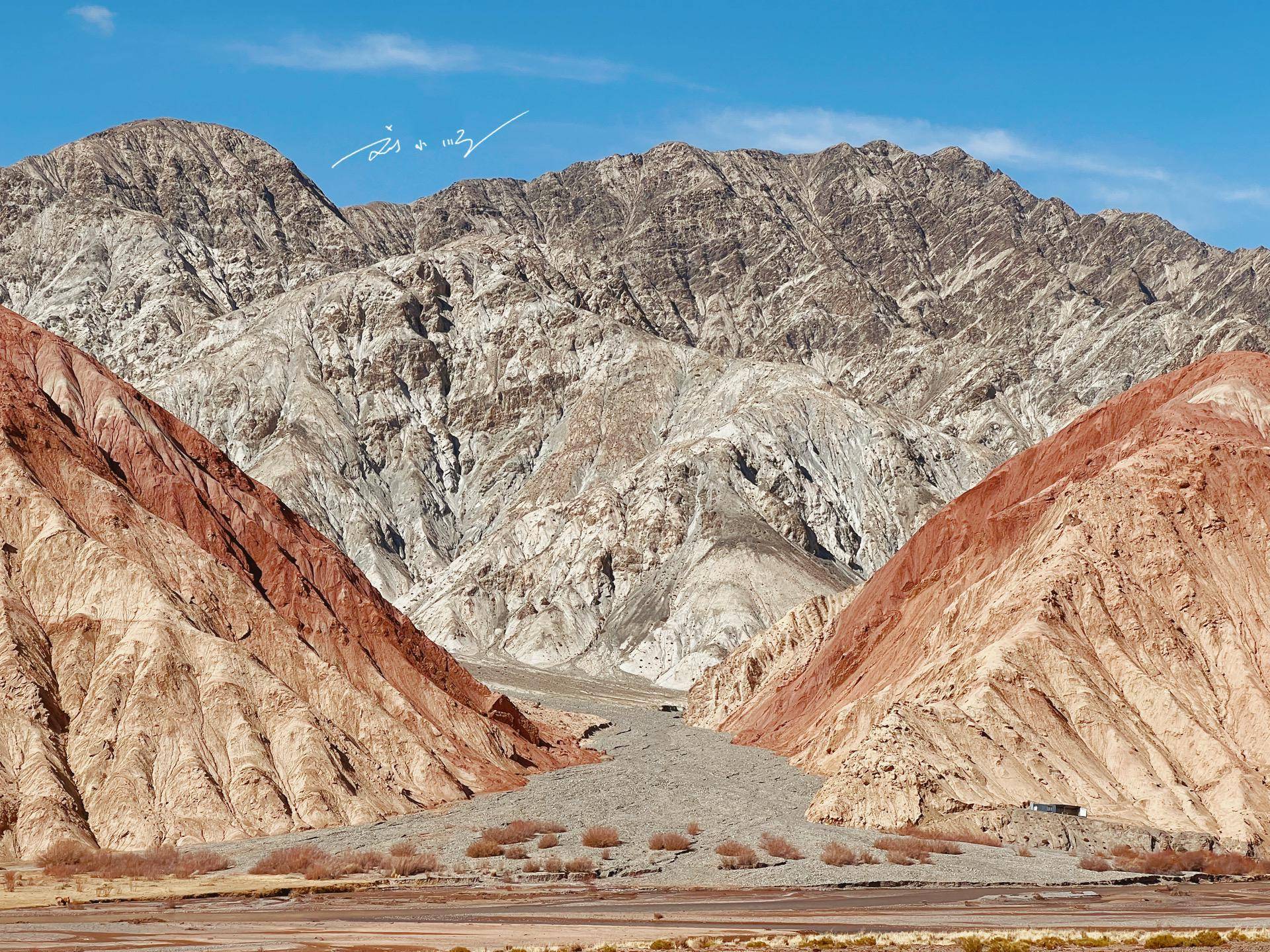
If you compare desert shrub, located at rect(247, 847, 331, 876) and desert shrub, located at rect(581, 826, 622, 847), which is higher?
desert shrub, located at rect(247, 847, 331, 876)

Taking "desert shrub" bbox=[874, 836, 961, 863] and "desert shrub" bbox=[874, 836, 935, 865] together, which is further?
"desert shrub" bbox=[874, 836, 961, 863]

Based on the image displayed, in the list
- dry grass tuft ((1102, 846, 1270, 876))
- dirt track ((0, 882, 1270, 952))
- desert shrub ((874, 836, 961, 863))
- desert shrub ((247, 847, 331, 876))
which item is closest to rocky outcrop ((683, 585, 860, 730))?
desert shrub ((874, 836, 961, 863))

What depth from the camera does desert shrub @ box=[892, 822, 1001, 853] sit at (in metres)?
→ 52.8

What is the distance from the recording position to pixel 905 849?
164 feet

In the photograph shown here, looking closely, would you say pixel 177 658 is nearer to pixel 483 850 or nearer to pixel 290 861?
pixel 290 861

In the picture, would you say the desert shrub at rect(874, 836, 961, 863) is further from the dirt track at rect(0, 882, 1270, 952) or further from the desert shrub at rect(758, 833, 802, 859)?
the dirt track at rect(0, 882, 1270, 952)

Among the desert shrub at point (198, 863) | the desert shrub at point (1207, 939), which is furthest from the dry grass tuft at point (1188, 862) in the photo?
the desert shrub at point (198, 863)

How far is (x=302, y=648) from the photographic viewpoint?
207 ft

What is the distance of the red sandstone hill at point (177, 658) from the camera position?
50.5 metres

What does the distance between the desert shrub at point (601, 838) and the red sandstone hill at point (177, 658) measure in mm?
7758

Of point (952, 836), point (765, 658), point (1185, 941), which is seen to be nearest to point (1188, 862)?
point (952, 836)

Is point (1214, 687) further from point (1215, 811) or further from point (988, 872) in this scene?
point (988, 872)

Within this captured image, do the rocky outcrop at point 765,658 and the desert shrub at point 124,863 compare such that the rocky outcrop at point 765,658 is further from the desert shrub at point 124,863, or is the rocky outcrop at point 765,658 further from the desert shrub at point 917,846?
the desert shrub at point 124,863

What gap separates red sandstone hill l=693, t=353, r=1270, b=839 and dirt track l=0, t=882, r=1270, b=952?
9638mm
